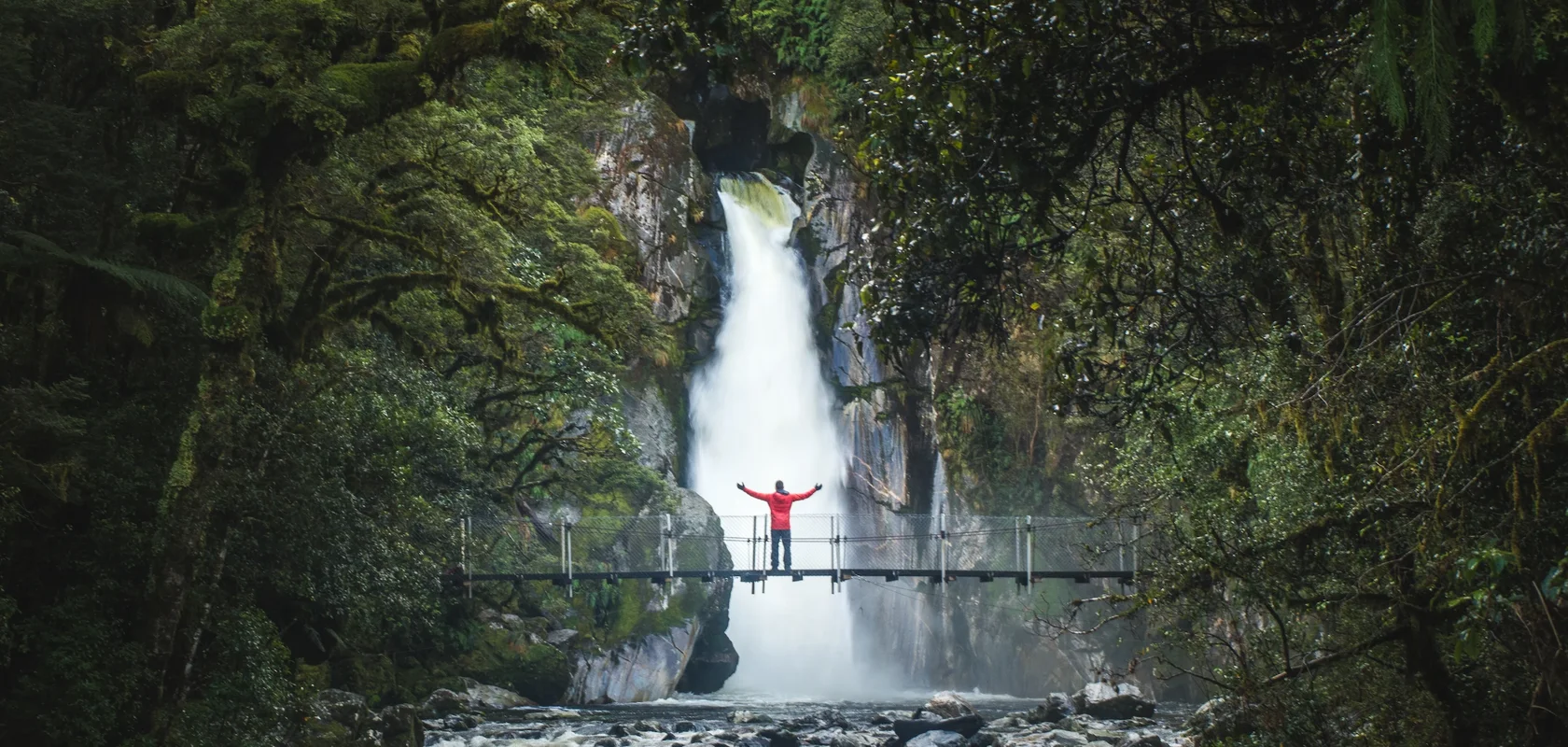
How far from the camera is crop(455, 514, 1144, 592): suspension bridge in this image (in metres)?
17.2

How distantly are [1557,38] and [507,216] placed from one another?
10980 millimetres

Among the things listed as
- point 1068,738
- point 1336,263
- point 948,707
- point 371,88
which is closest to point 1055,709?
point 948,707

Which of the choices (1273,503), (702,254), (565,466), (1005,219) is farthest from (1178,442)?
(702,254)

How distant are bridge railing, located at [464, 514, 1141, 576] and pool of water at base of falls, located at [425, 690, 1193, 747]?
Result: 1988 mm

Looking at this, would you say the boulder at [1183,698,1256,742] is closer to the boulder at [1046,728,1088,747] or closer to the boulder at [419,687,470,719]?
the boulder at [1046,728,1088,747]

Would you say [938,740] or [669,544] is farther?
[669,544]

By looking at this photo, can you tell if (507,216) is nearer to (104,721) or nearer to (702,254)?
(104,721)

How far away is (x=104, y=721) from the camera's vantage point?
9.29m

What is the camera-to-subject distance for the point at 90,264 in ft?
30.7

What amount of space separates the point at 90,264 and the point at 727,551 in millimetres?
12947

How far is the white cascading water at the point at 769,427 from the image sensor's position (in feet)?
93.8

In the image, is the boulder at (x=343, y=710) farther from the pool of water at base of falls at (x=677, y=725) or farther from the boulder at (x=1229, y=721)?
the boulder at (x=1229, y=721)

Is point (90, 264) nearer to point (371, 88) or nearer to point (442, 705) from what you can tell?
point (371, 88)

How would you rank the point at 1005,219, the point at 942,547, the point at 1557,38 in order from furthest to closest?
1. the point at 942,547
2. the point at 1005,219
3. the point at 1557,38
